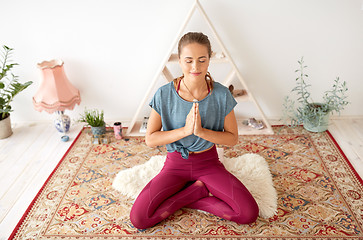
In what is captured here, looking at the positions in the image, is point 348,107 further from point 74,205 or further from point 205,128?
point 74,205

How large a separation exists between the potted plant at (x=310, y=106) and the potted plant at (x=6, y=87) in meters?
2.35

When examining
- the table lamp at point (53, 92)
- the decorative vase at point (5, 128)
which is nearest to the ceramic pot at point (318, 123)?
the table lamp at point (53, 92)

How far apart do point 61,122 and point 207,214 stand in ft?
5.25

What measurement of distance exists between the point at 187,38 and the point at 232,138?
0.65m

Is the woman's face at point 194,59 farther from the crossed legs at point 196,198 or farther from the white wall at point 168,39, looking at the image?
the white wall at point 168,39

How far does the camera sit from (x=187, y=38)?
5.87ft

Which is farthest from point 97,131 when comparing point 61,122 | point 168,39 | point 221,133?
point 221,133

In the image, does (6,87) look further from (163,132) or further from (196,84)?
(196,84)

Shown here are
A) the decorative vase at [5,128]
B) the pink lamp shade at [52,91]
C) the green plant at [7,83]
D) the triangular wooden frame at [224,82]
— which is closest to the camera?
the triangular wooden frame at [224,82]

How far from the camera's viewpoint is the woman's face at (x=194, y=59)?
177cm

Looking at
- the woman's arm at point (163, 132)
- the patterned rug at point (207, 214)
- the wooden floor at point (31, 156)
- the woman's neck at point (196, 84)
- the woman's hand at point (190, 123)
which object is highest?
the woman's neck at point (196, 84)

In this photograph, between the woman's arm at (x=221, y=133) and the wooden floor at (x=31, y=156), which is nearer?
the woman's arm at (x=221, y=133)

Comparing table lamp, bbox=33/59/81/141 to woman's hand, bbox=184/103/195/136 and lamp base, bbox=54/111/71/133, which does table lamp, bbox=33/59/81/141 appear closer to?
lamp base, bbox=54/111/71/133

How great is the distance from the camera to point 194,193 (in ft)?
6.69
